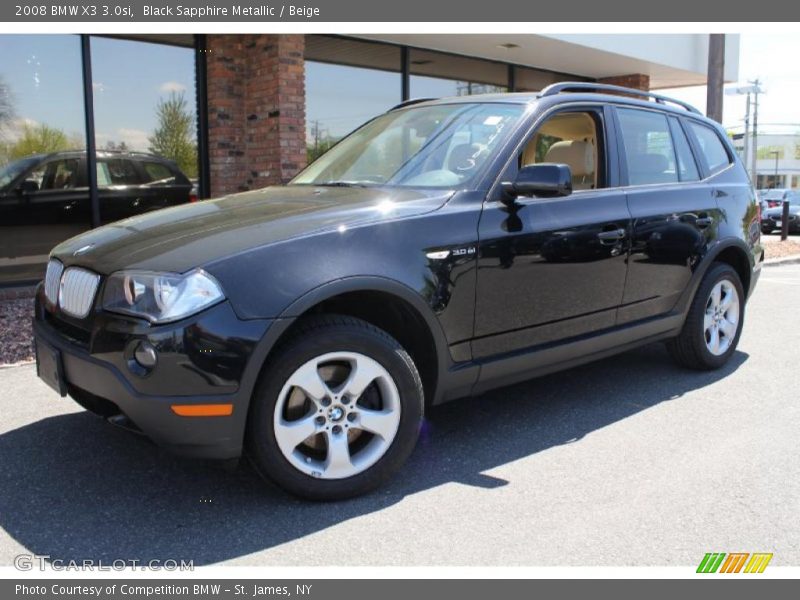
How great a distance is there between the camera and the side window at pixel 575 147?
14.4 feet

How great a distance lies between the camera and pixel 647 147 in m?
4.71

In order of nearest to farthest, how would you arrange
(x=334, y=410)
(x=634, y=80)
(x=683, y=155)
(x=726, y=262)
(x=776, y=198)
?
(x=334, y=410), (x=683, y=155), (x=726, y=262), (x=634, y=80), (x=776, y=198)

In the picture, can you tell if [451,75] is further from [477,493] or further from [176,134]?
[477,493]

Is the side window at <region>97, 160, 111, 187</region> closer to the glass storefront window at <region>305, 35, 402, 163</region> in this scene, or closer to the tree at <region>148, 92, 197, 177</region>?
the tree at <region>148, 92, 197, 177</region>

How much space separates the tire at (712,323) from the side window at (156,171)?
20.8 feet

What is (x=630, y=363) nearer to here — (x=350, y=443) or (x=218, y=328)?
(x=350, y=443)

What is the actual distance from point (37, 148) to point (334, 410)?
258 inches

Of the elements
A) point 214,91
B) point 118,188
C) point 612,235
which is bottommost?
point 612,235

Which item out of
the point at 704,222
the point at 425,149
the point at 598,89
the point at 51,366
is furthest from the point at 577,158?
the point at 51,366

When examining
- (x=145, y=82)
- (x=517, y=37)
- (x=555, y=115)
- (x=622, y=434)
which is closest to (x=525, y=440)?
(x=622, y=434)

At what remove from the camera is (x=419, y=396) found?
10.9ft

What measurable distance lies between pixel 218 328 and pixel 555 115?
2.33 meters
